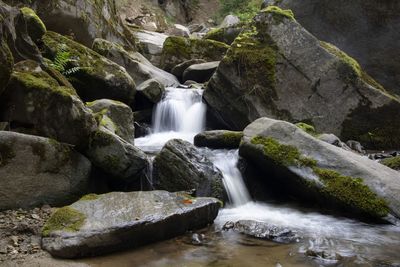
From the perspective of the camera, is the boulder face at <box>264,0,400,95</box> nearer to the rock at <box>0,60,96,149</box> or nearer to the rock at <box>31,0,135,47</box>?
the rock at <box>31,0,135,47</box>

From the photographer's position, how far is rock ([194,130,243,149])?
8273 mm

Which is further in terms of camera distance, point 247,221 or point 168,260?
point 247,221

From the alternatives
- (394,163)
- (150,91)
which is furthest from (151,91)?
(394,163)

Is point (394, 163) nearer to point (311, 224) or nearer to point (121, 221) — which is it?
point (311, 224)

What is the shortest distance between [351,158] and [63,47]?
→ 6060 mm

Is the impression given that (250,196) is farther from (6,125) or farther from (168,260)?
(6,125)

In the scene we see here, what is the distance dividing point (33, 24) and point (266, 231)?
5.91m

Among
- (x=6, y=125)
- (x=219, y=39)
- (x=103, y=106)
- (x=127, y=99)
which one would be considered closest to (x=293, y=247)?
(x=6, y=125)

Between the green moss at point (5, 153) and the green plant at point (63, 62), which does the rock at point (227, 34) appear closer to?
the green plant at point (63, 62)

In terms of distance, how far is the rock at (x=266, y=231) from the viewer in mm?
4898

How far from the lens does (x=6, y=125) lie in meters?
5.20

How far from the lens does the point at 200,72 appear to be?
1347cm

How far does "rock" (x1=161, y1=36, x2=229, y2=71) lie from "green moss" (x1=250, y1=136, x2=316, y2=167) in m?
8.71

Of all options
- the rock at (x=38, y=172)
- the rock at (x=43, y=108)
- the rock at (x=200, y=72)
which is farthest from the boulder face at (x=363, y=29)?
the rock at (x=38, y=172)
